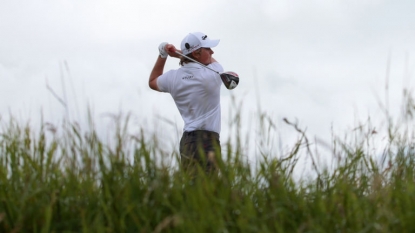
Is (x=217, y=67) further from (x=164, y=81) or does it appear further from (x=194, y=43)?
(x=164, y=81)

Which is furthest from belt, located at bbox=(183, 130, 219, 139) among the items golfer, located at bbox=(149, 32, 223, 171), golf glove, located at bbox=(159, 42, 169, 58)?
golf glove, located at bbox=(159, 42, 169, 58)

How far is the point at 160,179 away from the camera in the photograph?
13.6 feet

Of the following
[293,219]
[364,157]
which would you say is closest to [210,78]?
[364,157]

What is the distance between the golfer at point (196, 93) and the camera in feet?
21.9

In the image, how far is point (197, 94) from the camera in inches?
264

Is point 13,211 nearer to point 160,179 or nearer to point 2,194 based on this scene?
point 2,194

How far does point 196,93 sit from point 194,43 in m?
0.63

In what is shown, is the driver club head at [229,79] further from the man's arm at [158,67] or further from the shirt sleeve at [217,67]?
the man's arm at [158,67]

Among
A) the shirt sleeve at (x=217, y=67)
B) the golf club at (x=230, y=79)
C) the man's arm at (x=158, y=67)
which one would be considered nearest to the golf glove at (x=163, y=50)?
the man's arm at (x=158, y=67)

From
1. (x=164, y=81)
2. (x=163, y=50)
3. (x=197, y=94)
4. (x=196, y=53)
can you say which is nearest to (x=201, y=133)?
(x=197, y=94)

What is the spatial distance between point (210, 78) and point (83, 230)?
3065 mm

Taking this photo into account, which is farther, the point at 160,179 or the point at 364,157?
the point at 364,157

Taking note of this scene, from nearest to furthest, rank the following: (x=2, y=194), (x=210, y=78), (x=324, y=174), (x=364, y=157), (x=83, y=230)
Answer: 1. (x=83, y=230)
2. (x=2, y=194)
3. (x=324, y=174)
4. (x=364, y=157)
5. (x=210, y=78)

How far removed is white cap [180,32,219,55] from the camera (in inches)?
279
